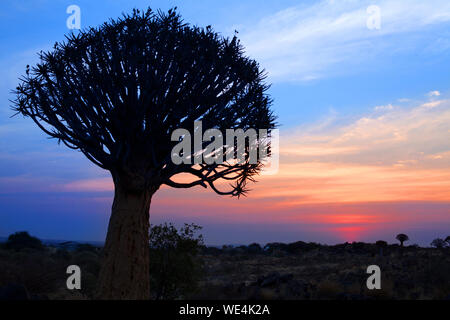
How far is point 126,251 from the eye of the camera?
11.3m

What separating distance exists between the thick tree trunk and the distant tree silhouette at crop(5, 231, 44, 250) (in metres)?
27.0

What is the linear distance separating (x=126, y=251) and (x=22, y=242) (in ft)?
93.7

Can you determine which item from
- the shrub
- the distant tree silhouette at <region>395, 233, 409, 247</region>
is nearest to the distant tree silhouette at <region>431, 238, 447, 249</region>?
the distant tree silhouette at <region>395, 233, 409, 247</region>

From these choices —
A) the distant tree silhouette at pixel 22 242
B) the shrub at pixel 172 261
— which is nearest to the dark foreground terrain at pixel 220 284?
the shrub at pixel 172 261

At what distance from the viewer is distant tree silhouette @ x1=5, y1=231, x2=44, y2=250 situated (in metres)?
34.9

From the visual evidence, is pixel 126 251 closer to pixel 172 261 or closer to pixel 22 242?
pixel 172 261

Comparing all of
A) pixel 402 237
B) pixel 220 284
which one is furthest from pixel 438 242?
pixel 220 284

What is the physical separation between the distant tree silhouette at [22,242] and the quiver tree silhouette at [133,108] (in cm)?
2612

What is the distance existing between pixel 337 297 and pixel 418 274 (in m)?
5.71

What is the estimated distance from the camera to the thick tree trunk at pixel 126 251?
440 inches

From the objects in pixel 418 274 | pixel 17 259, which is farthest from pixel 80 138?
pixel 17 259

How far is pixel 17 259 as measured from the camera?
2458cm

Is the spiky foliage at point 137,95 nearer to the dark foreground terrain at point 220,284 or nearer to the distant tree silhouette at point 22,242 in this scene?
the dark foreground terrain at point 220,284
